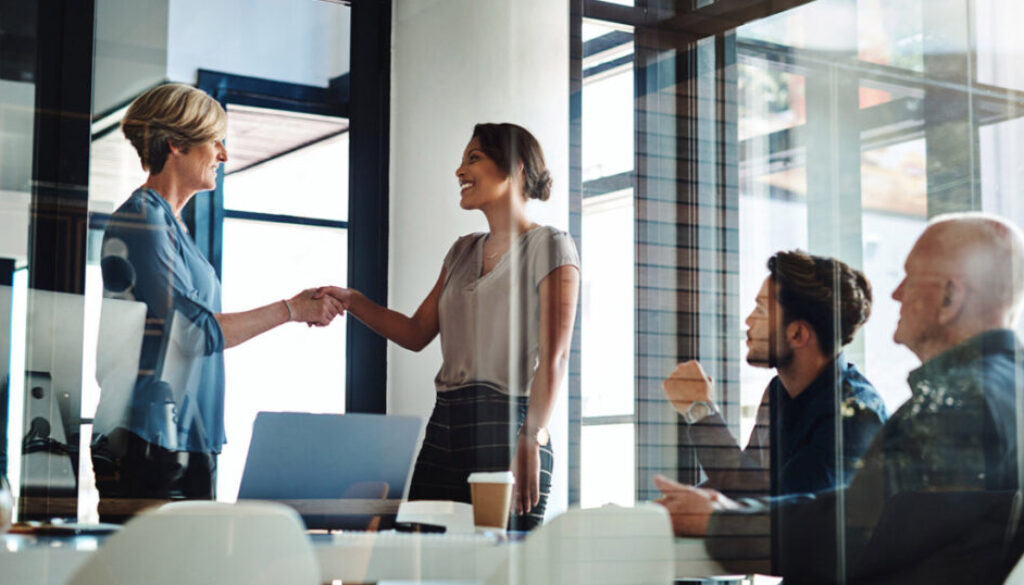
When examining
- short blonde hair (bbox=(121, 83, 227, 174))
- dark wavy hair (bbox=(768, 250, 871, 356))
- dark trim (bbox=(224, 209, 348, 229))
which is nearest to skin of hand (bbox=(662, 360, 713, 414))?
dark wavy hair (bbox=(768, 250, 871, 356))

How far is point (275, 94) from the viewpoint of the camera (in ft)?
6.34

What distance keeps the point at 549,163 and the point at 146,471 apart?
1.01 m

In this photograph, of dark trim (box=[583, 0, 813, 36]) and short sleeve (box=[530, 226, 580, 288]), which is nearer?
short sleeve (box=[530, 226, 580, 288])

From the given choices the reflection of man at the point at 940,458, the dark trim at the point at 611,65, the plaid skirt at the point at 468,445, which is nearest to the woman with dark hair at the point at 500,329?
the plaid skirt at the point at 468,445

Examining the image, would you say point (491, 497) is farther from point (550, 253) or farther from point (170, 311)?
point (170, 311)

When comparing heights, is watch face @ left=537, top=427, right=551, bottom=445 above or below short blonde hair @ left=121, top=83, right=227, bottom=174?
below

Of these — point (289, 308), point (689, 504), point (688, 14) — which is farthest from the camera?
point (688, 14)

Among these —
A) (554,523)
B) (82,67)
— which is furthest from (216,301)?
(554,523)

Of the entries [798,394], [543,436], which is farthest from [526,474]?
[798,394]

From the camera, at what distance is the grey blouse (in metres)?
2.11

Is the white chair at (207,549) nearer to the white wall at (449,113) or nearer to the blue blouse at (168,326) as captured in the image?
the blue blouse at (168,326)

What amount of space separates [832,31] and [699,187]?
607mm

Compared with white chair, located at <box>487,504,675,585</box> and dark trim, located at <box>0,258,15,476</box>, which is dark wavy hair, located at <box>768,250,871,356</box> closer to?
white chair, located at <box>487,504,675,585</box>

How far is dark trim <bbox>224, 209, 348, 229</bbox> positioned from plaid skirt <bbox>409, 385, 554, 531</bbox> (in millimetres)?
364
